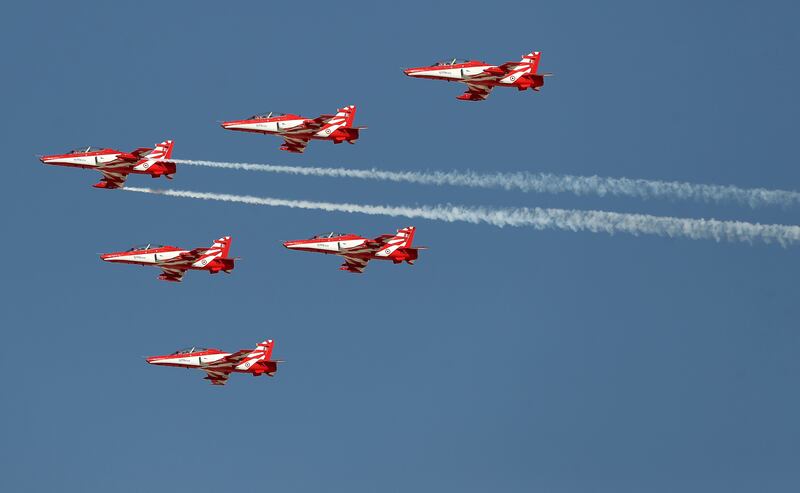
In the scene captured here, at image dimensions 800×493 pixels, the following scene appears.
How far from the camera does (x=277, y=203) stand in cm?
11625

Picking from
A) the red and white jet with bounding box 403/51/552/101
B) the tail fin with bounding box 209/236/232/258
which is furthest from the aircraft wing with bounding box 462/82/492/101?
the tail fin with bounding box 209/236/232/258

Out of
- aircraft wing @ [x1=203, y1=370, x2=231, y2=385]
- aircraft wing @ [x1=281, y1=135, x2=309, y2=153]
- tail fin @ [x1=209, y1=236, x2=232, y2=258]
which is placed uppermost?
aircraft wing @ [x1=281, y1=135, x2=309, y2=153]

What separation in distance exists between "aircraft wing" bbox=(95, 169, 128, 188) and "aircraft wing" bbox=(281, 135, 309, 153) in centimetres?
1203

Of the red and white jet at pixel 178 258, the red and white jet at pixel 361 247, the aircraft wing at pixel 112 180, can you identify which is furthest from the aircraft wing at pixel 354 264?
the aircraft wing at pixel 112 180

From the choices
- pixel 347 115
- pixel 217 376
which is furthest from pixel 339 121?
pixel 217 376

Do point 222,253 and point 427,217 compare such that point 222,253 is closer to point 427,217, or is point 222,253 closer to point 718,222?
point 427,217

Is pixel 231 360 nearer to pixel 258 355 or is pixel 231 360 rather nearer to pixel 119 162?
pixel 258 355

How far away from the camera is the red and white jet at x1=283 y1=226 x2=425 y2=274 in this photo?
366 feet

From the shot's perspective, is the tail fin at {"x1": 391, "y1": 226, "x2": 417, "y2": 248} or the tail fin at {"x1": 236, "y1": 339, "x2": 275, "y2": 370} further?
the tail fin at {"x1": 236, "y1": 339, "x2": 275, "y2": 370}

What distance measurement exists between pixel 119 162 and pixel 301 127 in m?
13.6

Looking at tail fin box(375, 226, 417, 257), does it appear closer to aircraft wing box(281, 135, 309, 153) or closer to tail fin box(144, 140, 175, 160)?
aircraft wing box(281, 135, 309, 153)

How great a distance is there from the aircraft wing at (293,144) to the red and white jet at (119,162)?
838 centimetres

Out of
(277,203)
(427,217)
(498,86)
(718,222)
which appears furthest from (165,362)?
(718,222)

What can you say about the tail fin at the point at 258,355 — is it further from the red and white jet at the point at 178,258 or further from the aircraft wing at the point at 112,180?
the aircraft wing at the point at 112,180
